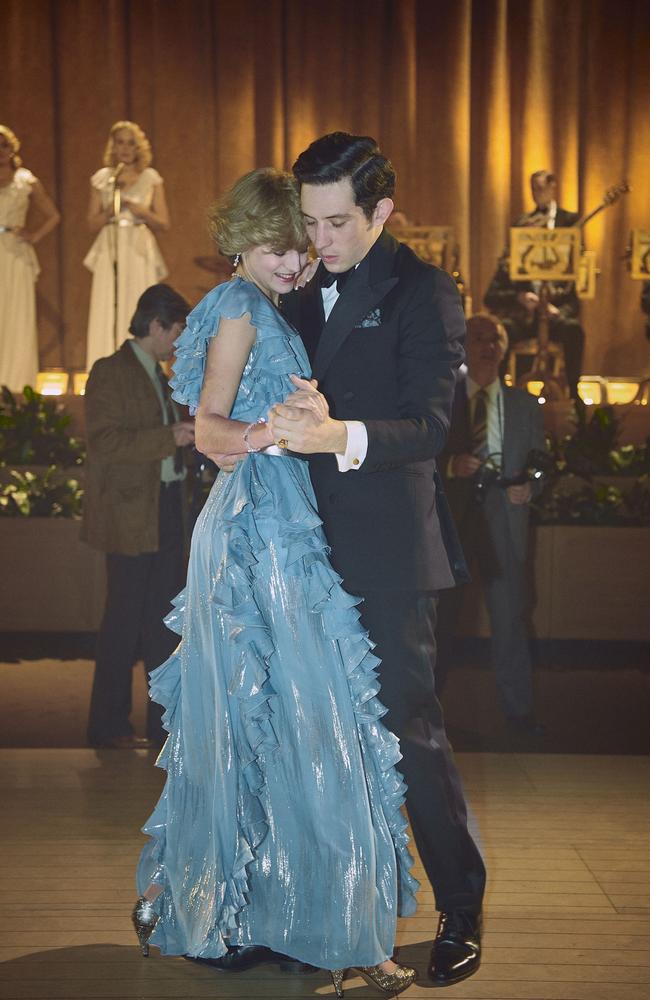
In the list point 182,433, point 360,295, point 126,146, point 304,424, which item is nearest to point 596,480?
point 182,433

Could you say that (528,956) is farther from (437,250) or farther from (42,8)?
(42,8)

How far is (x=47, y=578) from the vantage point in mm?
5867

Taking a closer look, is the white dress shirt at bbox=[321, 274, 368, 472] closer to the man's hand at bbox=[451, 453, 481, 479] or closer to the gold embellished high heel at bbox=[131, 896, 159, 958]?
the gold embellished high heel at bbox=[131, 896, 159, 958]

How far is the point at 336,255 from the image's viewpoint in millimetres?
2223

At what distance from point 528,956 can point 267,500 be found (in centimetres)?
104

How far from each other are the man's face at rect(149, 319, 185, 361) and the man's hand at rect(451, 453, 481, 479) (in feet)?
3.51

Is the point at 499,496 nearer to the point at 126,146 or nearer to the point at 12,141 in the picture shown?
the point at 126,146

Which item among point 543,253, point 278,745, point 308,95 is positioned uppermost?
point 308,95

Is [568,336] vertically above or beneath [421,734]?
above

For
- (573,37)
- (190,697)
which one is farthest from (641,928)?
(573,37)

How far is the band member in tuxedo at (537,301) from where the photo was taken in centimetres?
912

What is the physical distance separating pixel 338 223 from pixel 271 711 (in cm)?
89

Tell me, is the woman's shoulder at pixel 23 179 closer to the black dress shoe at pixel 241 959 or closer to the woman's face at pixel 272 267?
the woman's face at pixel 272 267

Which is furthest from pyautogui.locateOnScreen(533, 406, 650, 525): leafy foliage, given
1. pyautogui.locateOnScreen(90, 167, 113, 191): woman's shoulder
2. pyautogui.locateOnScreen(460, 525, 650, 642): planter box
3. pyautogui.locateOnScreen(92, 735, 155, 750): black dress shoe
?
pyautogui.locateOnScreen(90, 167, 113, 191): woman's shoulder
